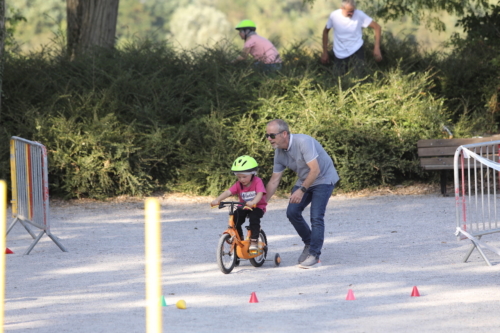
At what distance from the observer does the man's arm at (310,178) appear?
7.55 meters

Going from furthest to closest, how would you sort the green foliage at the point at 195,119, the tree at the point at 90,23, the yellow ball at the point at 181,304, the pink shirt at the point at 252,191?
the tree at the point at 90,23 < the green foliage at the point at 195,119 < the pink shirt at the point at 252,191 < the yellow ball at the point at 181,304

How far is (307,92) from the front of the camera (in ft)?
45.4

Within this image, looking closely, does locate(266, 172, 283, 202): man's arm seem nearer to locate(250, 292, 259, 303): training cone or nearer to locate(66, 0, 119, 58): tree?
locate(250, 292, 259, 303): training cone

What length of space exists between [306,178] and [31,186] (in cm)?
335

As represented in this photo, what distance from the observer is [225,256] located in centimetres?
768

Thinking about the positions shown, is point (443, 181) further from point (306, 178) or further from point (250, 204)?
point (250, 204)

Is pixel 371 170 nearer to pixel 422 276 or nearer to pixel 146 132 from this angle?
pixel 146 132

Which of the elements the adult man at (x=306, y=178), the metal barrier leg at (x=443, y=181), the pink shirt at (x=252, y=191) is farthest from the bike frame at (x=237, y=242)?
the metal barrier leg at (x=443, y=181)

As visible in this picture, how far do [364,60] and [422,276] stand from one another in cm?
872

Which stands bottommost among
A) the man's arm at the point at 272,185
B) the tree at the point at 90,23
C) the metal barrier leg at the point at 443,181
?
the metal barrier leg at the point at 443,181

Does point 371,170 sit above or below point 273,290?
above

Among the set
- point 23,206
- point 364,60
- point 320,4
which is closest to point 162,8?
point 320,4

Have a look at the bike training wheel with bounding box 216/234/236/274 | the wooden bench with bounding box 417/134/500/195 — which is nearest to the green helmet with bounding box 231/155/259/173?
the bike training wheel with bounding box 216/234/236/274

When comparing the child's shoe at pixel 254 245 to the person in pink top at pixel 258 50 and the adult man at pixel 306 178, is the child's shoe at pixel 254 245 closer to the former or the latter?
the adult man at pixel 306 178
